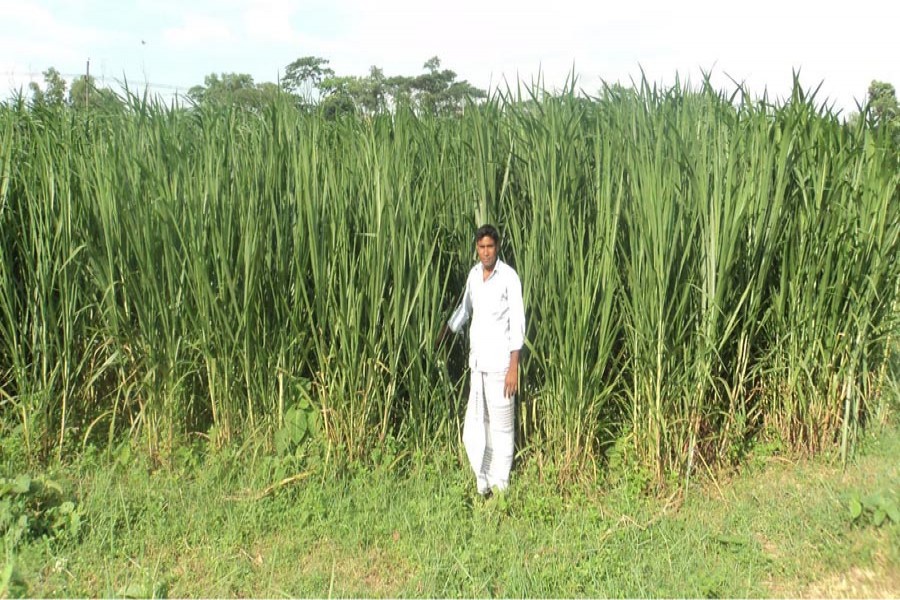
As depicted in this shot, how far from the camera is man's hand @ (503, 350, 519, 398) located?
382cm

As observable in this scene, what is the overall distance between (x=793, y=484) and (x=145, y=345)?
369cm

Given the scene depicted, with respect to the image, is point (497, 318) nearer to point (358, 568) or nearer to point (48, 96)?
point (358, 568)

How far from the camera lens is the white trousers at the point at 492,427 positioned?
394 centimetres

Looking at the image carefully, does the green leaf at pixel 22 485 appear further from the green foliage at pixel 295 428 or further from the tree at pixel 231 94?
the tree at pixel 231 94

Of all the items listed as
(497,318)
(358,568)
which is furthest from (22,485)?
(497,318)

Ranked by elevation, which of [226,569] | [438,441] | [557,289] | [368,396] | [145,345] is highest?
[557,289]

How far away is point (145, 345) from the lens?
4203 millimetres

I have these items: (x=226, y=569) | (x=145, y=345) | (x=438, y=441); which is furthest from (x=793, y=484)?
(x=145, y=345)

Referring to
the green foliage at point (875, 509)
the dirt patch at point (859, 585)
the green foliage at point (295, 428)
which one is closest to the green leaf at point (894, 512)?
the green foliage at point (875, 509)

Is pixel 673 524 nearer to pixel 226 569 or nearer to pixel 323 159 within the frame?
pixel 226 569

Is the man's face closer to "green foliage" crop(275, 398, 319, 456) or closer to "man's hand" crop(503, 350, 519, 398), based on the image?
"man's hand" crop(503, 350, 519, 398)

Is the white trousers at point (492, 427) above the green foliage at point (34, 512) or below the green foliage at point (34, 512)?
above

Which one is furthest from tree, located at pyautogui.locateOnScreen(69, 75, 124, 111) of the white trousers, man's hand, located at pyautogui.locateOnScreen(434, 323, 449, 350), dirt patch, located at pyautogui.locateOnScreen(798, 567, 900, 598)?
dirt patch, located at pyautogui.locateOnScreen(798, 567, 900, 598)

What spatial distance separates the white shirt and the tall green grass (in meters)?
0.18
